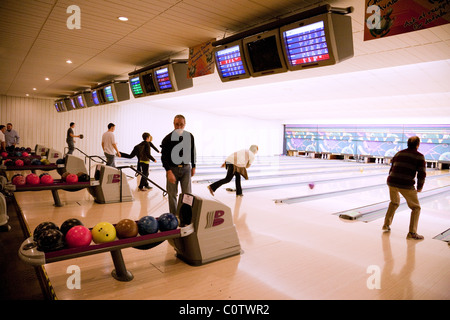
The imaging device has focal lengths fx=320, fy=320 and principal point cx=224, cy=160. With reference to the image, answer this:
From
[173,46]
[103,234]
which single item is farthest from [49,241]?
[173,46]

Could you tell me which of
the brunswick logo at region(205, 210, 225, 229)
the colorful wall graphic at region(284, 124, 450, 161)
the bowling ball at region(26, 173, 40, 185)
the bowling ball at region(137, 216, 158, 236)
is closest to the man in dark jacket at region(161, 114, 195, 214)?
the brunswick logo at region(205, 210, 225, 229)

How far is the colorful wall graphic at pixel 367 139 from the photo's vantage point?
50.8ft

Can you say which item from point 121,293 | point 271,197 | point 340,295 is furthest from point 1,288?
point 271,197

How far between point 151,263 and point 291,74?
513cm

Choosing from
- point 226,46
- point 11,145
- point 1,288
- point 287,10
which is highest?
point 287,10

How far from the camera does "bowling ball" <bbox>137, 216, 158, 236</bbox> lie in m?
2.69

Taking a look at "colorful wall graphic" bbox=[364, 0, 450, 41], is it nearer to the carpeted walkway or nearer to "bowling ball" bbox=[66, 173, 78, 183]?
the carpeted walkway

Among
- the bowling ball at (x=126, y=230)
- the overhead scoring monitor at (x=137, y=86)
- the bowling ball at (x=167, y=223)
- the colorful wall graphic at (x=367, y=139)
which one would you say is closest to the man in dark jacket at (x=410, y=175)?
the bowling ball at (x=167, y=223)

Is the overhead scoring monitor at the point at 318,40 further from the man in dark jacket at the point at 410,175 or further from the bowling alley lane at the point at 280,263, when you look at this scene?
the bowling alley lane at the point at 280,263

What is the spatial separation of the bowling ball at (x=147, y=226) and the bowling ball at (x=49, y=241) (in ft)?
2.00

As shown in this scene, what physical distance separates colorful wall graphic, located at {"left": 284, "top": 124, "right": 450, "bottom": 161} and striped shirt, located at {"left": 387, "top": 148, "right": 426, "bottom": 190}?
13.3m

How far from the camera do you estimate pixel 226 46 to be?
3762 millimetres

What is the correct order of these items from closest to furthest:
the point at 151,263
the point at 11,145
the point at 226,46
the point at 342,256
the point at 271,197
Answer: the point at 151,263, the point at 342,256, the point at 226,46, the point at 271,197, the point at 11,145
